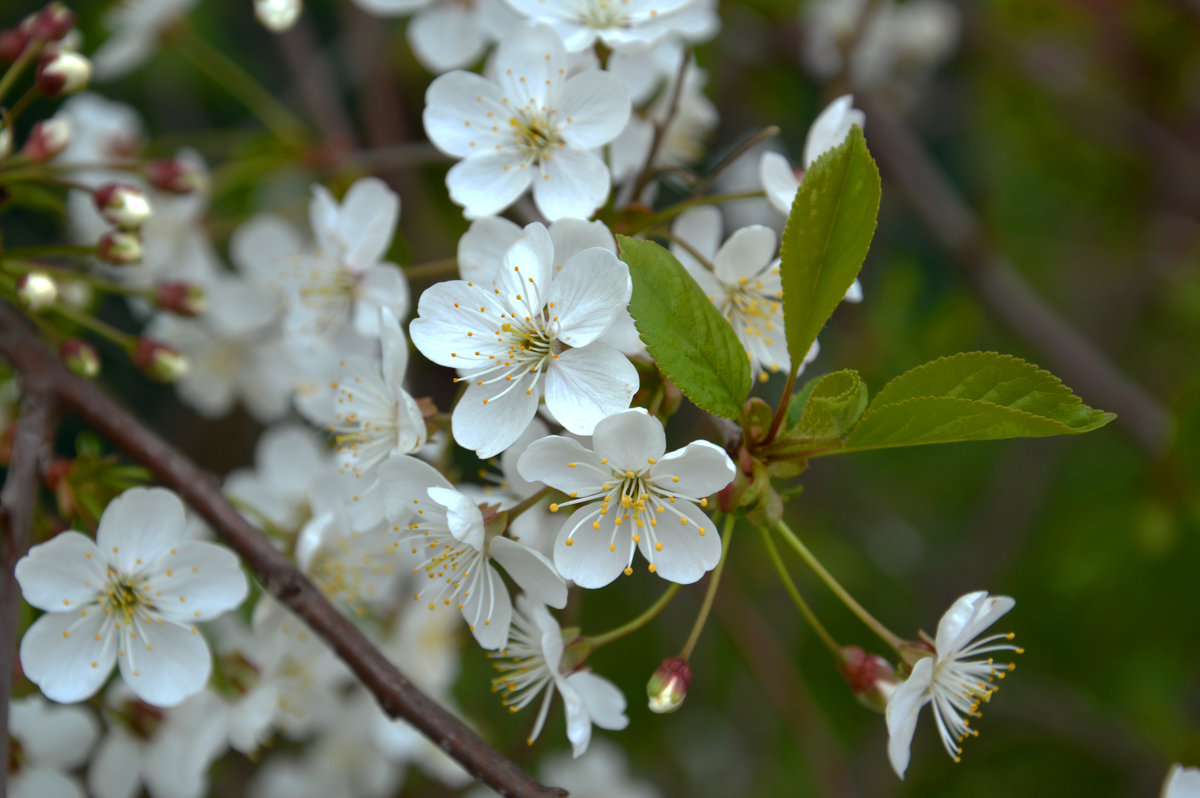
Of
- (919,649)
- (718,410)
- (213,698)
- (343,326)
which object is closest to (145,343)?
(343,326)

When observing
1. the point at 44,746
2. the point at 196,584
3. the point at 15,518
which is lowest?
the point at 44,746

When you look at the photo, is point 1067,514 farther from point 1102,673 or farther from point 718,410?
point 718,410

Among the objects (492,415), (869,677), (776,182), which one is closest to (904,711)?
(869,677)

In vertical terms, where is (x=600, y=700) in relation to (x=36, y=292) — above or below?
below

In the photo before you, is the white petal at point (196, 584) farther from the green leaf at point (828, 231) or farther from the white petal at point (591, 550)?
the green leaf at point (828, 231)

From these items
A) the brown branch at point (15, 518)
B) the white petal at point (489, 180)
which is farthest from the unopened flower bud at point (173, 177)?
the white petal at point (489, 180)

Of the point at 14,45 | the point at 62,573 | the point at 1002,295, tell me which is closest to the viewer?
the point at 62,573

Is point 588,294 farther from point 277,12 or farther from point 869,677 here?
point 277,12
